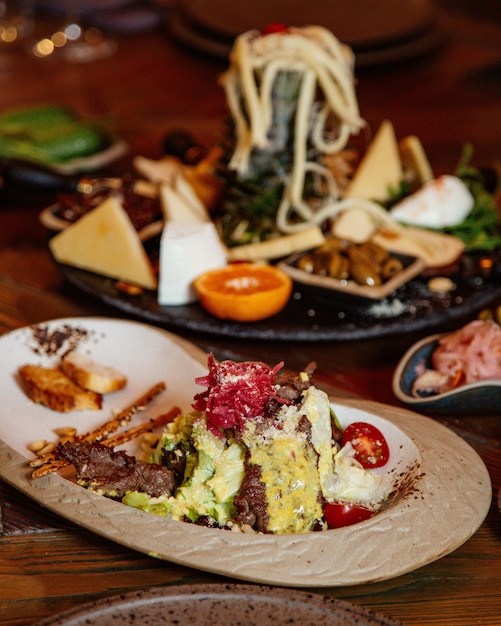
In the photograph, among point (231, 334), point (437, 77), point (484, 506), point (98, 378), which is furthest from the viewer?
point (437, 77)

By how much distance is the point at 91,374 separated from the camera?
2.01 meters

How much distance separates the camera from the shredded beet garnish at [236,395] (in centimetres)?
153

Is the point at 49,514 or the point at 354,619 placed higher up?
the point at 354,619

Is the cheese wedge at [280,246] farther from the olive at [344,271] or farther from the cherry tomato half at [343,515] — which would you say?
the cherry tomato half at [343,515]

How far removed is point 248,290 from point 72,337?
1.60 ft

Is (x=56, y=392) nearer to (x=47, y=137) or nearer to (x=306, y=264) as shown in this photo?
(x=306, y=264)

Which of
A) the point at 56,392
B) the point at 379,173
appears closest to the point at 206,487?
the point at 56,392

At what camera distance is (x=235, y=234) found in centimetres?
279

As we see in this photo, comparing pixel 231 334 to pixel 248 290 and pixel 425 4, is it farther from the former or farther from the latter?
pixel 425 4

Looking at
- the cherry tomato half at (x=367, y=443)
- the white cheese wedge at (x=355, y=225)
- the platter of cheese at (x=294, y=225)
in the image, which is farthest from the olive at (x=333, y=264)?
the cherry tomato half at (x=367, y=443)

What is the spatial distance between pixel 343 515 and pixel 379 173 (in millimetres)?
1725

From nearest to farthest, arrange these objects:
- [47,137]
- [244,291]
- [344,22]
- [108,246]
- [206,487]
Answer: [206,487], [244,291], [108,246], [47,137], [344,22]

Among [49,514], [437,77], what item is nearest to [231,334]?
[49,514]

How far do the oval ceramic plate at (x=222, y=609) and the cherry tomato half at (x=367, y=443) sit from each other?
374 mm
